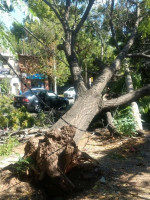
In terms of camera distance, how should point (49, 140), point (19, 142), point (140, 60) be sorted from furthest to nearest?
point (140, 60), point (19, 142), point (49, 140)

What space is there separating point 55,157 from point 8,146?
291cm

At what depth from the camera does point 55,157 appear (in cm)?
413

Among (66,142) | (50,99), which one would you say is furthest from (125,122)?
(50,99)

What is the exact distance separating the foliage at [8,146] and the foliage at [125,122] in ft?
12.2

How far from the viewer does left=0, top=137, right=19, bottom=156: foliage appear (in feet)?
21.0

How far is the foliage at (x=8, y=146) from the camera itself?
6388 mm

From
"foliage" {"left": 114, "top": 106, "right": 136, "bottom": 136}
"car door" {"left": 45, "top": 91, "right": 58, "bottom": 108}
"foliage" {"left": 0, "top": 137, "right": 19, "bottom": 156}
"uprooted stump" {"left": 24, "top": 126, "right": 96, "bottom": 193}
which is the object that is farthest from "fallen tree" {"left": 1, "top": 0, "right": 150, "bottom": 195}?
"car door" {"left": 45, "top": 91, "right": 58, "bottom": 108}

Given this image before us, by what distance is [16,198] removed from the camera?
3922mm

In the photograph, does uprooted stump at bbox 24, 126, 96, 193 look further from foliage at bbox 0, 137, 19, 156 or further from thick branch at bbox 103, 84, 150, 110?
foliage at bbox 0, 137, 19, 156

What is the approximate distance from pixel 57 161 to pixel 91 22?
10316 millimetres

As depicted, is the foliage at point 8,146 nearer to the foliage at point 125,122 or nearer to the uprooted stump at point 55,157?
the uprooted stump at point 55,157

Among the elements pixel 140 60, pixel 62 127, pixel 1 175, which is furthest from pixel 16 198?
pixel 140 60

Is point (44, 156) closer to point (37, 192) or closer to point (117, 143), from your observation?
point (37, 192)

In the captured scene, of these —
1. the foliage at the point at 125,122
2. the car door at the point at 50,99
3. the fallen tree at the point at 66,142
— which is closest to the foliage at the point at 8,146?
the fallen tree at the point at 66,142
